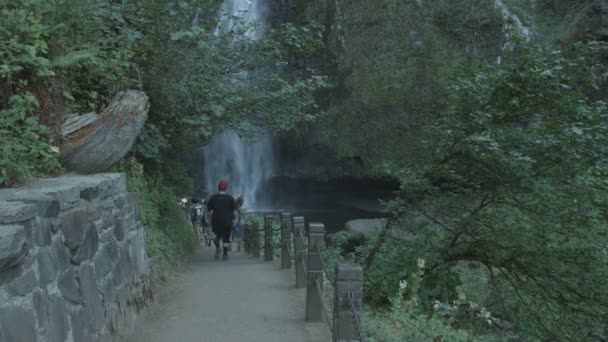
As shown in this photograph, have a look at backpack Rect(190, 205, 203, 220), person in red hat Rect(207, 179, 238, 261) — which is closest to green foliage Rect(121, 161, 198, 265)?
person in red hat Rect(207, 179, 238, 261)

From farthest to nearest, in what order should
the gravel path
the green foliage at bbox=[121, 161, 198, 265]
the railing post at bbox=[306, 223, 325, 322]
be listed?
the green foliage at bbox=[121, 161, 198, 265] → the railing post at bbox=[306, 223, 325, 322] → the gravel path

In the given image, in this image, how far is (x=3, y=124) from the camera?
15.6 feet

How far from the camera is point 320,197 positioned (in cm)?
4091

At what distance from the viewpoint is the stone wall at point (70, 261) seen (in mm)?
3250

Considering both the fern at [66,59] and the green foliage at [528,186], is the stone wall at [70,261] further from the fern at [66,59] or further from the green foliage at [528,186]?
the green foliage at [528,186]

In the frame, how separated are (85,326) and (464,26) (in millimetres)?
27333

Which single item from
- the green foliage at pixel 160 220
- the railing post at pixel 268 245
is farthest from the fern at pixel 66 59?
the railing post at pixel 268 245

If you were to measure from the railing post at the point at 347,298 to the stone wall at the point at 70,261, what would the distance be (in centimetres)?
203

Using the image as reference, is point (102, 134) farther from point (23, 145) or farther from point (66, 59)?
point (23, 145)

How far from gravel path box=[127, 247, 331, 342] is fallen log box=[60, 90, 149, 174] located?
1852 millimetres

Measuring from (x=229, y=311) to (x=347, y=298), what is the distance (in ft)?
9.64

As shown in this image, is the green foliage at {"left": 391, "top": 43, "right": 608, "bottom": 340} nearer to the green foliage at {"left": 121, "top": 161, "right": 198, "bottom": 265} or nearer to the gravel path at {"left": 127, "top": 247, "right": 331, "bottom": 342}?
the gravel path at {"left": 127, "top": 247, "right": 331, "bottom": 342}

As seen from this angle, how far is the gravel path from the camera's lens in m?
6.34

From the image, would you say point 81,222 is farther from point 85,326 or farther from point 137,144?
point 137,144
